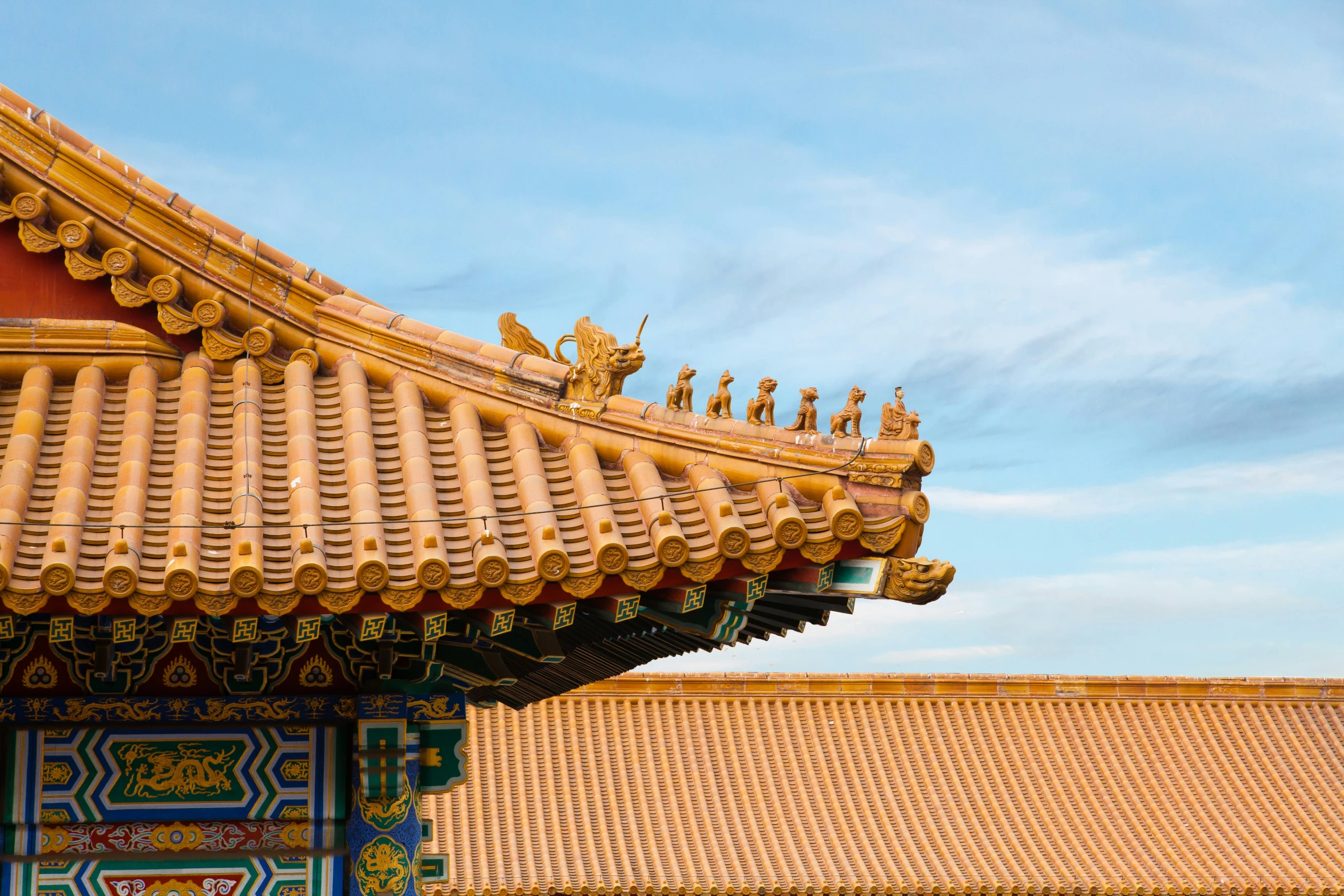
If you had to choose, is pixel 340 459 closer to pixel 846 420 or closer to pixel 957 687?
pixel 846 420

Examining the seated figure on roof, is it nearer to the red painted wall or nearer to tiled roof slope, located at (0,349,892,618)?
tiled roof slope, located at (0,349,892,618)

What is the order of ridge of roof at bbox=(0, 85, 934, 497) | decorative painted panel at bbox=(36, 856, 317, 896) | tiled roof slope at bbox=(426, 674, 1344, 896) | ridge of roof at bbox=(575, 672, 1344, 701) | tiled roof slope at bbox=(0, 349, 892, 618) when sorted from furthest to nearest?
ridge of roof at bbox=(575, 672, 1344, 701), tiled roof slope at bbox=(426, 674, 1344, 896), ridge of roof at bbox=(0, 85, 934, 497), decorative painted panel at bbox=(36, 856, 317, 896), tiled roof slope at bbox=(0, 349, 892, 618)

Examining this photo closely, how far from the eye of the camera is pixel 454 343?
251 inches

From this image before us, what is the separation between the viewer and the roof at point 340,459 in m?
5.18

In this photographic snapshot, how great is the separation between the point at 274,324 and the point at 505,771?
47.0 ft

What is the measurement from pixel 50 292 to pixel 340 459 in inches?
59.9

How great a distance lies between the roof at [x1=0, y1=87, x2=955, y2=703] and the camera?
17.0 ft

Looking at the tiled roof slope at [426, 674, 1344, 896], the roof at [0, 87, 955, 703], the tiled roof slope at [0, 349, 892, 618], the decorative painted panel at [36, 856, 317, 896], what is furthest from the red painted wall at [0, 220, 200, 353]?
the tiled roof slope at [426, 674, 1344, 896]

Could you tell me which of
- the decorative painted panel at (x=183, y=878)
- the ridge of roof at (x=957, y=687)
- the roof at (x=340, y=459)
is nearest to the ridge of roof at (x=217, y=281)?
the roof at (x=340, y=459)

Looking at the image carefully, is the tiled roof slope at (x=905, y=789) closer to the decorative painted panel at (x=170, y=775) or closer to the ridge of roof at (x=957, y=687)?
the ridge of roof at (x=957, y=687)

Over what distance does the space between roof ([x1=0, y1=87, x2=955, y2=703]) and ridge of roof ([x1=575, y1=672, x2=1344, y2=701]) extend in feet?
48.1

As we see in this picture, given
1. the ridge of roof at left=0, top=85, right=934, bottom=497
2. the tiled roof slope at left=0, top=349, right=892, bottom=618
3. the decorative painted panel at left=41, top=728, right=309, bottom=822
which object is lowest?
the decorative painted panel at left=41, top=728, right=309, bottom=822

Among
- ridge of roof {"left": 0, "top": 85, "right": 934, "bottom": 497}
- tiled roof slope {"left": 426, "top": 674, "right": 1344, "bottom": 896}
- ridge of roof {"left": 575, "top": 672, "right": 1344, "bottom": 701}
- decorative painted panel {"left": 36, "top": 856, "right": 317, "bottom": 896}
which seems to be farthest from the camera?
ridge of roof {"left": 575, "top": 672, "right": 1344, "bottom": 701}

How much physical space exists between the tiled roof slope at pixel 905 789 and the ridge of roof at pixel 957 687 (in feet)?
0.10
